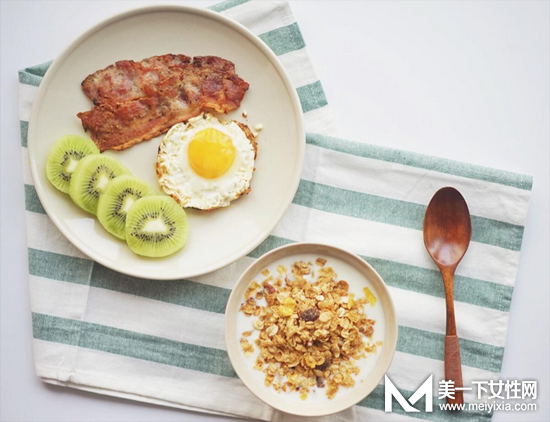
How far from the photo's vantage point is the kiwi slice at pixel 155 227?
2273mm

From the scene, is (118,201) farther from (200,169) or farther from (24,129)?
(24,129)

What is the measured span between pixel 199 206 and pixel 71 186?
54 centimetres

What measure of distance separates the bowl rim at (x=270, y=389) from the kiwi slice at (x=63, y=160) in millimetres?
857

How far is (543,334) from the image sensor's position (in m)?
2.53

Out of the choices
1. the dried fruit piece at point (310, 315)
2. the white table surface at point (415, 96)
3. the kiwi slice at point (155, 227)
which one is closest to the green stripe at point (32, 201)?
the white table surface at point (415, 96)

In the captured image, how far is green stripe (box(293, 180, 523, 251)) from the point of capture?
2443mm

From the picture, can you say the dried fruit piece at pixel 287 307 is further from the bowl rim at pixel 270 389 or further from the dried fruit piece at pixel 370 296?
the dried fruit piece at pixel 370 296

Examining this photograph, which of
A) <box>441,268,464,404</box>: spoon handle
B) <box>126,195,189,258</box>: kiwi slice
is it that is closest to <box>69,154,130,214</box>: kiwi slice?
<box>126,195,189,258</box>: kiwi slice

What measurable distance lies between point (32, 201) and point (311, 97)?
1347 millimetres

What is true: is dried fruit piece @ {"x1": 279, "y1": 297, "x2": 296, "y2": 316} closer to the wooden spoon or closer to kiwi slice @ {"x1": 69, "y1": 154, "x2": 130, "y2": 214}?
the wooden spoon

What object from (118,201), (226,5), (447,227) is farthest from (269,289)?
(226,5)

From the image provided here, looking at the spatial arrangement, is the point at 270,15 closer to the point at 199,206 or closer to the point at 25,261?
the point at 199,206

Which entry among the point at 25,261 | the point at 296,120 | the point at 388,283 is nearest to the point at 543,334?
the point at 388,283

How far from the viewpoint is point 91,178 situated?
7.45 feet
